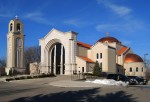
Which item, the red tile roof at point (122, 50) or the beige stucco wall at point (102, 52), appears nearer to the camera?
the beige stucco wall at point (102, 52)

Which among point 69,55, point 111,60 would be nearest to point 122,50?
point 111,60

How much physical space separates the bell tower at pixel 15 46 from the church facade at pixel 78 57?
545 cm

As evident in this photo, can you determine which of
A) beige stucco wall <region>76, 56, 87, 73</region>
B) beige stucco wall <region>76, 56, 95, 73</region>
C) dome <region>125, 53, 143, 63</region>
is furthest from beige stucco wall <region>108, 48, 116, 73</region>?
beige stucco wall <region>76, 56, 87, 73</region>

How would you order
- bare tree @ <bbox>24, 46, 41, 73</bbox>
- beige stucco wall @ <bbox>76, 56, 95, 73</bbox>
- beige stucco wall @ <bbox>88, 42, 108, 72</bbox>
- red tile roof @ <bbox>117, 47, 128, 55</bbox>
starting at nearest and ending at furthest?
beige stucco wall @ <bbox>76, 56, 95, 73</bbox> → beige stucco wall @ <bbox>88, 42, 108, 72</bbox> → red tile roof @ <bbox>117, 47, 128, 55</bbox> → bare tree @ <bbox>24, 46, 41, 73</bbox>

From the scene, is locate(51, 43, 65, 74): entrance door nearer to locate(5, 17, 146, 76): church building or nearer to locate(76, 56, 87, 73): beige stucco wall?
locate(5, 17, 146, 76): church building

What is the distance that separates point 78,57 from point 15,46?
693 inches

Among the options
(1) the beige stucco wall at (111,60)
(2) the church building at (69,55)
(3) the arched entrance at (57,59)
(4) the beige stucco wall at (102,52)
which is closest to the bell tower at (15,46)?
(2) the church building at (69,55)

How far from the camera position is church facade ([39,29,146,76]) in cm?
6194

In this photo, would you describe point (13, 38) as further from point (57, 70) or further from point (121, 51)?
point (121, 51)

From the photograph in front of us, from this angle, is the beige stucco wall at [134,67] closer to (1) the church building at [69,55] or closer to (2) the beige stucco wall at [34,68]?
(1) the church building at [69,55]

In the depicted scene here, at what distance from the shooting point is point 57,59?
68250mm

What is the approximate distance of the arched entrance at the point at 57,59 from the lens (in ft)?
216

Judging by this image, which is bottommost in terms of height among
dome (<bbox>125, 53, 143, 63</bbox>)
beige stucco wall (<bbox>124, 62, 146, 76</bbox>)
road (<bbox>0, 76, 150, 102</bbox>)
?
road (<bbox>0, 76, 150, 102</bbox>)

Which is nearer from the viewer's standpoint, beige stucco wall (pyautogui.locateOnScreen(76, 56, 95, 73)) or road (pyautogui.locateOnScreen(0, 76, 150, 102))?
road (pyautogui.locateOnScreen(0, 76, 150, 102))
